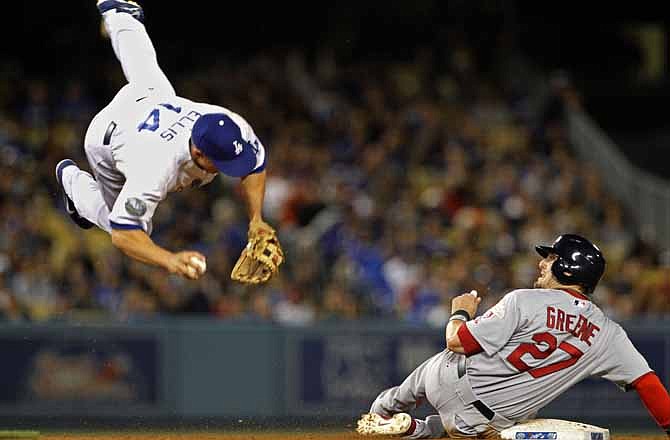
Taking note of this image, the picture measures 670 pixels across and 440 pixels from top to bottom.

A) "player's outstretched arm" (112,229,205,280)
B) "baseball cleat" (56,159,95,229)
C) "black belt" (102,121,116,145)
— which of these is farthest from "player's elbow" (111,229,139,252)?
"baseball cleat" (56,159,95,229)

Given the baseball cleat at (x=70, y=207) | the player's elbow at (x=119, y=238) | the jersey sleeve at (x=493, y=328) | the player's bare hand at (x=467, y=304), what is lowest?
the jersey sleeve at (x=493, y=328)

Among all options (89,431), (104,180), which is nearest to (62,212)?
(89,431)

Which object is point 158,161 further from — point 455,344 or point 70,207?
point 455,344

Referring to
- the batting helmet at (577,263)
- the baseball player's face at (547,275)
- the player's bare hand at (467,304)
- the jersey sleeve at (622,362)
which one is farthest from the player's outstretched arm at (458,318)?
the jersey sleeve at (622,362)

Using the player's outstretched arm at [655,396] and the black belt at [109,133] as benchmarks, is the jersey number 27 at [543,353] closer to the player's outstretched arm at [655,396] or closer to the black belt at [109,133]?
the player's outstretched arm at [655,396]

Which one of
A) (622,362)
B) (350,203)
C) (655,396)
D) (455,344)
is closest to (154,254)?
(455,344)

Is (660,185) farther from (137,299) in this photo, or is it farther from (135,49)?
(135,49)

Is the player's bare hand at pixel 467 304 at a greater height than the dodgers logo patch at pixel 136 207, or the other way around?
the dodgers logo patch at pixel 136 207
